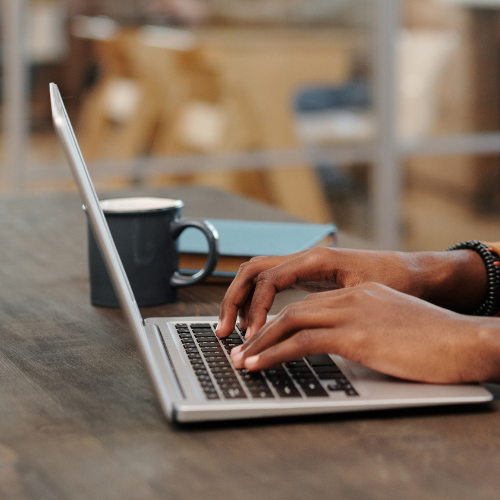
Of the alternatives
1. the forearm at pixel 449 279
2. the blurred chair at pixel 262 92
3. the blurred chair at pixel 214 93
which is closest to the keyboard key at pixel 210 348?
the forearm at pixel 449 279

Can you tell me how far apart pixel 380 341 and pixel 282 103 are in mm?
2533

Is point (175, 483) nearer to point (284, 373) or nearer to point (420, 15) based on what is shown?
point (284, 373)

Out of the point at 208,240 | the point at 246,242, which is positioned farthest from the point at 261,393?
the point at 246,242

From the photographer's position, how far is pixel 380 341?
0.54m

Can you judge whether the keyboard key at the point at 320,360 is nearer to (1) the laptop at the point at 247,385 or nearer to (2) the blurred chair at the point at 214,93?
(1) the laptop at the point at 247,385

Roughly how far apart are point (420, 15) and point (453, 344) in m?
2.77

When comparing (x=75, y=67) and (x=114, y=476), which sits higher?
(x=75, y=67)

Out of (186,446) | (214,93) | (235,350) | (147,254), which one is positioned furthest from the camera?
(214,93)

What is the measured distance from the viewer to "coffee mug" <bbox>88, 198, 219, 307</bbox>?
781mm

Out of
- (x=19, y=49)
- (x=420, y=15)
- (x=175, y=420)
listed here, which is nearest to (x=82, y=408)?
(x=175, y=420)

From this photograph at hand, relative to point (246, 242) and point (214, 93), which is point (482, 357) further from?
point (214, 93)

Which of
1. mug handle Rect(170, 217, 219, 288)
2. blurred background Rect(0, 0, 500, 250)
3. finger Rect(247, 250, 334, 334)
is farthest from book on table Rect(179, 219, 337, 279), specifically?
blurred background Rect(0, 0, 500, 250)

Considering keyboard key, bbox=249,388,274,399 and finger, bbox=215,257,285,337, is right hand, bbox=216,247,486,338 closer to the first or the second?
finger, bbox=215,257,285,337

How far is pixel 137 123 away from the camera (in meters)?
2.83
